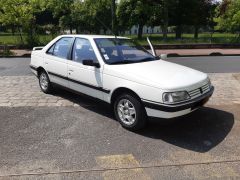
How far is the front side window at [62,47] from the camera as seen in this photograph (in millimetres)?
6562

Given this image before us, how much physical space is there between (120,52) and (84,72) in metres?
0.79

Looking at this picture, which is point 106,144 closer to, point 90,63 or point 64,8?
point 90,63

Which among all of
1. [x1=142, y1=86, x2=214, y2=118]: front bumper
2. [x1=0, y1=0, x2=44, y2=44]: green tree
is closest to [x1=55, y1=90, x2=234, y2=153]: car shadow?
[x1=142, y1=86, x2=214, y2=118]: front bumper

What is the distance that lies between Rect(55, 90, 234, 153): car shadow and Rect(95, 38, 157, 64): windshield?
2.80 feet

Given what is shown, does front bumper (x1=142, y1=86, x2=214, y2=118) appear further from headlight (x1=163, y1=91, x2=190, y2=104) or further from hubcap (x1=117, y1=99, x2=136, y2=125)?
hubcap (x1=117, y1=99, x2=136, y2=125)

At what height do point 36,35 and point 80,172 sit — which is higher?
point 36,35

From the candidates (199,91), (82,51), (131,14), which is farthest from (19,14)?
(199,91)

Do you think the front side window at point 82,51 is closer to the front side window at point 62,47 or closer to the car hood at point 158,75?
the front side window at point 62,47

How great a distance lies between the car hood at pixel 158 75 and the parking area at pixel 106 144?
1.92 feet

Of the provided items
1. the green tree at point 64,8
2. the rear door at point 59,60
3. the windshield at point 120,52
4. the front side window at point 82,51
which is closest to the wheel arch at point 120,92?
the windshield at point 120,52

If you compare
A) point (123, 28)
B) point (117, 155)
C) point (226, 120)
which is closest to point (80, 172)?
point (117, 155)

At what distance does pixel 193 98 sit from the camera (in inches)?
199

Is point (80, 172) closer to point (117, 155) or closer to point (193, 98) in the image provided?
point (117, 155)

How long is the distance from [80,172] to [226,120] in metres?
3.24
